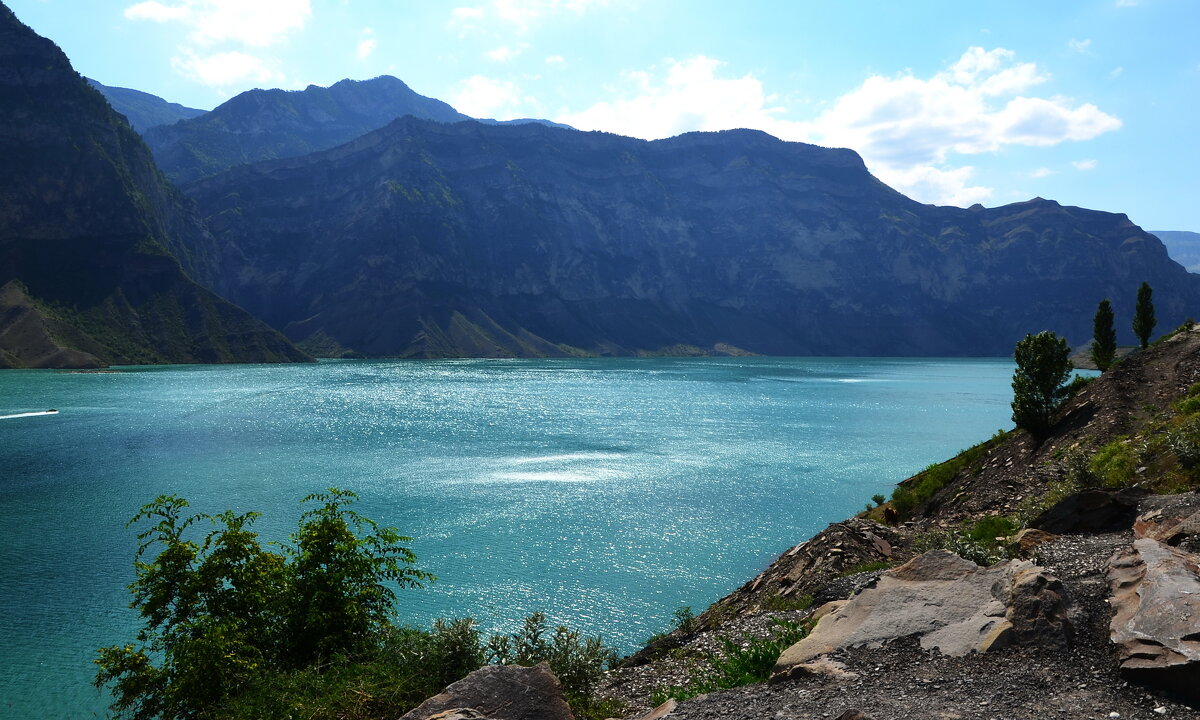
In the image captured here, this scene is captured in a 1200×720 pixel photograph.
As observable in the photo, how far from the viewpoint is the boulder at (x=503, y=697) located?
11805mm

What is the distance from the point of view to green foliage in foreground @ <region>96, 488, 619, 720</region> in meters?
14.6

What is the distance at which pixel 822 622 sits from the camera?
1433cm

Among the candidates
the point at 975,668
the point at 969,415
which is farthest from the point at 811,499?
the point at 969,415

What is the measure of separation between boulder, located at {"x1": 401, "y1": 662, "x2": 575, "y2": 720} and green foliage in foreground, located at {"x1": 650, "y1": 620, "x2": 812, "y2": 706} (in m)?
2.47

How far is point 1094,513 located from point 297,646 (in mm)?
22771

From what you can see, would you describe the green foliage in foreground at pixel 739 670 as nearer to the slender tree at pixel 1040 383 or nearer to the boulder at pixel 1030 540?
the boulder at pixel 1030 540

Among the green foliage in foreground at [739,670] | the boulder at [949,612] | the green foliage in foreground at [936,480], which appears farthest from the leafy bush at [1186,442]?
the green foliage in foreground at [739,670]

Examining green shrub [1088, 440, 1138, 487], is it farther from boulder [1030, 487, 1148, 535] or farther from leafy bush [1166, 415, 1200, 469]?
boulder [1030, 487, 1148, 535]

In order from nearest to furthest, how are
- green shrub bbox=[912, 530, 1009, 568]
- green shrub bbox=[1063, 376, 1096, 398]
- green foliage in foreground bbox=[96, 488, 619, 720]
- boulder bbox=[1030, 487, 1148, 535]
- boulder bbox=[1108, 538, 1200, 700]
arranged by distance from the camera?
1. boulder bbox=[1108, 538, 1200, 700]
2. green foliage in foreground bbox=[96, 488, 619, 720]
3. green shrub bbox=[912, 530, 1009, 568]
4. boulder bbox=[1030, 487, 1148, 535]
5. green shrub bbox=[1063, 376, 1096, 398]

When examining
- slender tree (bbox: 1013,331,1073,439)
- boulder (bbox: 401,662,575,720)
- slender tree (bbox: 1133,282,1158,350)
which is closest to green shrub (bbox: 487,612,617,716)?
boulder (bbox: 401,662,575,720)

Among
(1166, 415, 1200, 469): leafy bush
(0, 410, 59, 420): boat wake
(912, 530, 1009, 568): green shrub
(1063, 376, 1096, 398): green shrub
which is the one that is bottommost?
(0, 410, 59, 420): boat wake

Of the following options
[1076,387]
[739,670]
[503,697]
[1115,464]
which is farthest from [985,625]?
[1076,387]

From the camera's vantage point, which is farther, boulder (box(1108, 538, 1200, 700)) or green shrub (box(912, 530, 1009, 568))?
green shrub (box(912, 530, 1009, 568))

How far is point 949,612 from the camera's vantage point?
507 inches
